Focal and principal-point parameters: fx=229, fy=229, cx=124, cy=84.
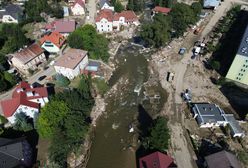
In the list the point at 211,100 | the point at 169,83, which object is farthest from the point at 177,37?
the point at 211,100

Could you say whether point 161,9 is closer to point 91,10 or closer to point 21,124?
point 91,10

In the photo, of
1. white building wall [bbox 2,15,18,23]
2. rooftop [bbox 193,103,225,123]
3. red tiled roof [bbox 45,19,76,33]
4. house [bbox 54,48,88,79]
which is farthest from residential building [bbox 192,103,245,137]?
white building wall [bbox 2,15,18,23]

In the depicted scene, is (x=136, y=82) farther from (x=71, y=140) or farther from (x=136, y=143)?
(x=71, y=140)

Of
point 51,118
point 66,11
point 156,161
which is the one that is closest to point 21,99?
point 51,118

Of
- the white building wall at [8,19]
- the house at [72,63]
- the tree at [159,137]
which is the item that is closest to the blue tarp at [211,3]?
the house at [72,63]

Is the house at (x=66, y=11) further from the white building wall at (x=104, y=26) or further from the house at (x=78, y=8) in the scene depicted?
the white building wall at (x=104, y=26)

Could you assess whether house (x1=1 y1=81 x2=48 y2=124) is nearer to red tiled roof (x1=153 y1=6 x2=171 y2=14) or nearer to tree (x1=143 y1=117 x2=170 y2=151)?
tree (x1=143 y1=117 x2=170 y2=151)
